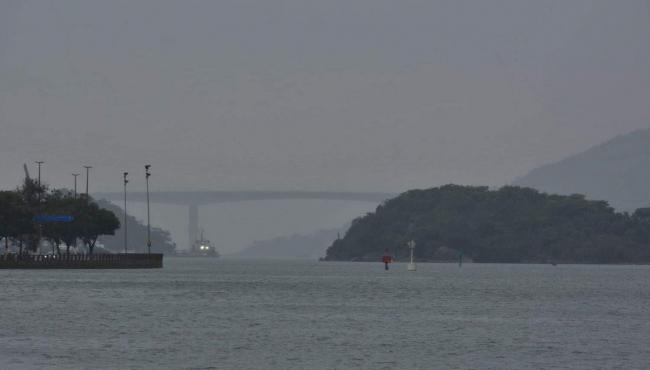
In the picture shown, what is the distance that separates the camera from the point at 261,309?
110 m

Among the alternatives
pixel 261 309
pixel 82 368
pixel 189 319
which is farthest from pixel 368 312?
pixel 82 368

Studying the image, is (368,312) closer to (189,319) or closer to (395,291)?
(189,319)

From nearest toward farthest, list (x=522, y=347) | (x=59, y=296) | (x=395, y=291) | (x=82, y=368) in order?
(x=82, y=368) < (x=522, y=347) < (x=59, y=296) < (x=395, y=291)

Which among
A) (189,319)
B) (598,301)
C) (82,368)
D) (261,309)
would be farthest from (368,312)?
(82,368)

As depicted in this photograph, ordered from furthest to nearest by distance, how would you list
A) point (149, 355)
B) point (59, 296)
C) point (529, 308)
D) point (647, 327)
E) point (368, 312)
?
1. point (59, 296)
2. point (529, 308)
3. point (368, 312)
4. point (647, 327)
5. point (149, 355)

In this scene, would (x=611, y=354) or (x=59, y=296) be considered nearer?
(x=611, y=354)

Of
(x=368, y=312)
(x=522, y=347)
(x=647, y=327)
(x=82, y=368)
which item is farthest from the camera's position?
(x=368, y=312)

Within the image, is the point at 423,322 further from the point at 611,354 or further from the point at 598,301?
the point at 598,301

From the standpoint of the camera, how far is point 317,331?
86125 mm

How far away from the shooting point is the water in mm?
68062

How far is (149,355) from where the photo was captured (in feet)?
229

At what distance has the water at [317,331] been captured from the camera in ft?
223

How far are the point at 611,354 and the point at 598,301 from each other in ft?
187

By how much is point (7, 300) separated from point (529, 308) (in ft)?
141
